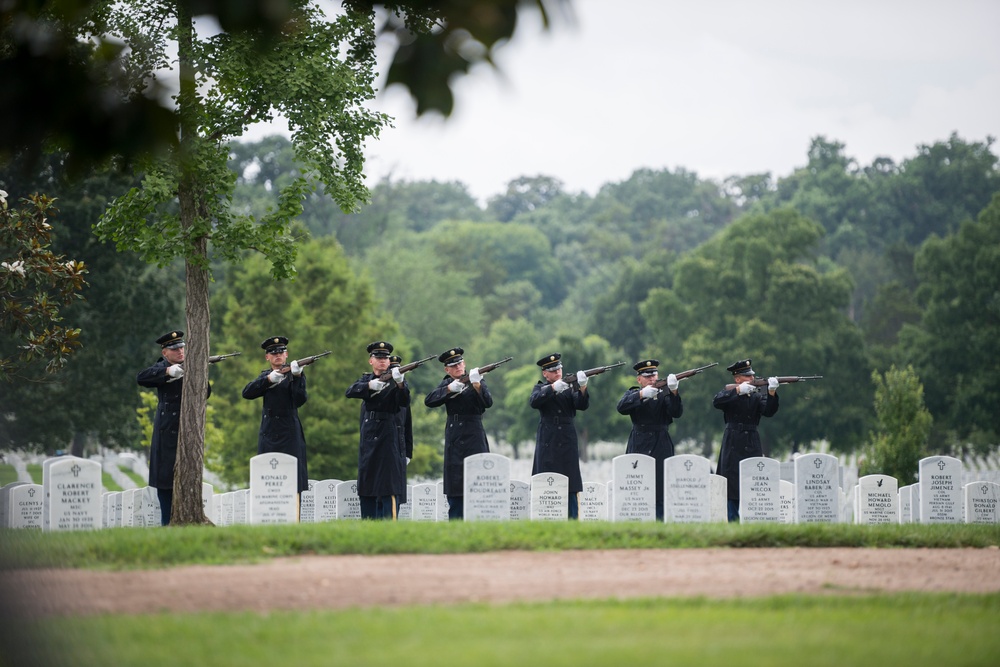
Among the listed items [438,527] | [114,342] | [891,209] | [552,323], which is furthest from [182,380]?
[891,209]

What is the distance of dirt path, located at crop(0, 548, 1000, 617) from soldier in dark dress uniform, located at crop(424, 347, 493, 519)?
4.26 m

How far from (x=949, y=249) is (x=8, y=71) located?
44.4m

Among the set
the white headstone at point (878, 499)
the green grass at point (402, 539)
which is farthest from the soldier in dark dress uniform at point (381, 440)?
the white headstone at point (878, 499)

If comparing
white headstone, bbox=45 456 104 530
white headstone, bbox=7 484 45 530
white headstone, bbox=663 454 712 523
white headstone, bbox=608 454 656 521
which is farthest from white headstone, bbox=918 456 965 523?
white headstone, bbox=7 484 45 530

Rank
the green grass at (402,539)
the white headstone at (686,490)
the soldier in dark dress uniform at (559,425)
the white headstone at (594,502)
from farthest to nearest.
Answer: the white headstone at (594,502) < the soldier in dark dress uniform at (559,425) < the white headstone at (686,490) < the green grass at (402,539)

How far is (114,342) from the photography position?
1256 inches

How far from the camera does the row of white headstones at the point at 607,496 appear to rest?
13594 mm

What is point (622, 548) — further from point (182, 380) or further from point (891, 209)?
point (891, 209)

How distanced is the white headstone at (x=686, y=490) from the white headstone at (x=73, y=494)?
6.07 metres

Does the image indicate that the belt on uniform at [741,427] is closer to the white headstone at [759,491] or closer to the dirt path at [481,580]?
the white headstone at [759,491]

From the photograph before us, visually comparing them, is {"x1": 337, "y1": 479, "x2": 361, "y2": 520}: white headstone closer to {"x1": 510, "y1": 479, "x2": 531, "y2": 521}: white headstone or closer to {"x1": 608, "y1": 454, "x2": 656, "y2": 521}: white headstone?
{"x1": 510, "y1": 479, "x2": 531, "y2": 521}: white headstone

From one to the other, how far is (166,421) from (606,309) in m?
46.0

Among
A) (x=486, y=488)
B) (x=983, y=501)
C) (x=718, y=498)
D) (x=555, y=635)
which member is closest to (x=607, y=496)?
(x=718, y=498)

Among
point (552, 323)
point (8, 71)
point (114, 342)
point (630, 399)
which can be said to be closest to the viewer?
point (8, 71)
